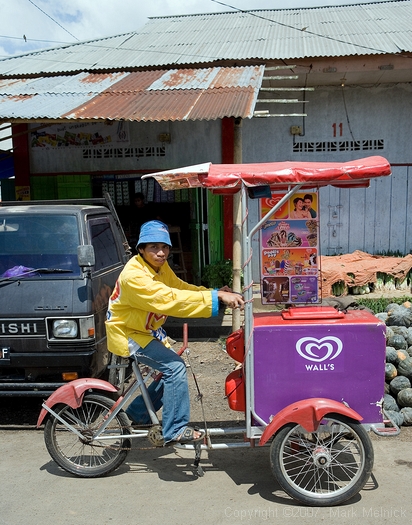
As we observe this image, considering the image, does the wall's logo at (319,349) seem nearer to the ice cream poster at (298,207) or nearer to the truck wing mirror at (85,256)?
the ice cream poster at (298,207)

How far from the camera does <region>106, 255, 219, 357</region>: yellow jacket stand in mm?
3121

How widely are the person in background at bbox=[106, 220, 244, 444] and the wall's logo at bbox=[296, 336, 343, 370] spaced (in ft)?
1.58

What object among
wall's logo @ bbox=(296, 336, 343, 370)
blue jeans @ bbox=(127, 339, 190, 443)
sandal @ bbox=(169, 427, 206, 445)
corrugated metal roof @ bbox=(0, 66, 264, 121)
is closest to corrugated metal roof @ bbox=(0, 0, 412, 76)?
corrugated metal roof @ bbox=(0, 66, 264, 121)

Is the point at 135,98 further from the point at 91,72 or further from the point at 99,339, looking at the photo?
the point at 99,339

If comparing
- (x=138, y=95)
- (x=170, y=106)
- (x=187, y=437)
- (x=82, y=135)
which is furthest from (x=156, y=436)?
(x=82, y=135)

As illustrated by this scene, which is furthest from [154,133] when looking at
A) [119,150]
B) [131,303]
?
[131,303]

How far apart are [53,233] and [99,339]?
1100 mm

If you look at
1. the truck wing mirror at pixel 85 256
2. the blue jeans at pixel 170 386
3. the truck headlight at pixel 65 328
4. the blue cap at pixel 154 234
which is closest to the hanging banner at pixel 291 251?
the blue cap at pixel 154 234

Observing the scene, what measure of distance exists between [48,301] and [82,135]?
556 cm

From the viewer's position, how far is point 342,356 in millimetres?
3168

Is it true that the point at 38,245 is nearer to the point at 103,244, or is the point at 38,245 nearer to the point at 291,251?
the point at 103,244

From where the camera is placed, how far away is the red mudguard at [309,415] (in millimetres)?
3059

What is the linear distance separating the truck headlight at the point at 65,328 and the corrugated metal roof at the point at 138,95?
3.24 metres

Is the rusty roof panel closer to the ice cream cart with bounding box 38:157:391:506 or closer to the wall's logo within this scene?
the ice cream cart with bounding box 38:157:391:506
